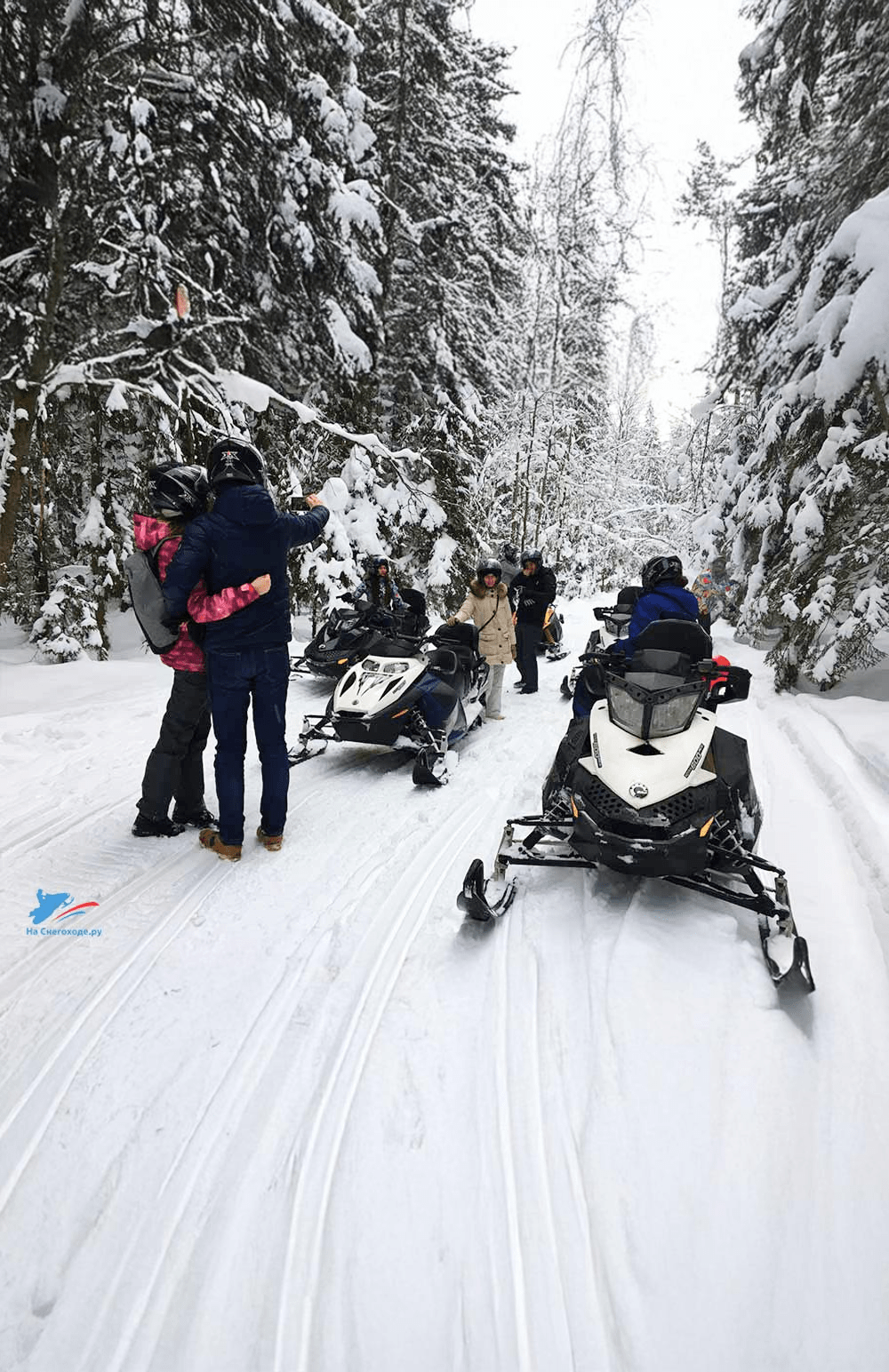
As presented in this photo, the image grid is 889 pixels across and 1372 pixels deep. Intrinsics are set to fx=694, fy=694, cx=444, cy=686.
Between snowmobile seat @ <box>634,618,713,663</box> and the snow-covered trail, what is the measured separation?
1318 mm

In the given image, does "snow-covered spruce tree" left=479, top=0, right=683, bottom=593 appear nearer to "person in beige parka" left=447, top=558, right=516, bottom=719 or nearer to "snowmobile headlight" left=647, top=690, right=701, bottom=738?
"person in beige parka" left=447, top=558, right=516, bottom=719

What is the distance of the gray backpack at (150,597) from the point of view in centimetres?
361

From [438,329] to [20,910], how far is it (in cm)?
1260

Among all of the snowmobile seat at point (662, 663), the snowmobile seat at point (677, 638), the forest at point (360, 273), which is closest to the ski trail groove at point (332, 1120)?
the snowmobile seat at point (662, 663)

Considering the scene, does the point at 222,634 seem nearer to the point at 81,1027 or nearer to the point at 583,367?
the point at 81,1027

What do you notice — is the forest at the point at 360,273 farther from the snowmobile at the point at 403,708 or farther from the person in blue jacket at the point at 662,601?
the snowmobile at the point at 403,708

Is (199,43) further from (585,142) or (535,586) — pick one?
(535,586)

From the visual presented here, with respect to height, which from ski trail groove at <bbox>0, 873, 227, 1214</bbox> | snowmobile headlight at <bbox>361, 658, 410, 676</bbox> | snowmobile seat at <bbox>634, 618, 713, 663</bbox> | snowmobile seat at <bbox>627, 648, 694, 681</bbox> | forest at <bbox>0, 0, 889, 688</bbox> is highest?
forest at <bbox>0, 0, 889, 688</bbox>

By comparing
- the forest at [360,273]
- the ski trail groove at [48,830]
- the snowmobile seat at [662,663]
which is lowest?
the ski trail groove at [48,830]

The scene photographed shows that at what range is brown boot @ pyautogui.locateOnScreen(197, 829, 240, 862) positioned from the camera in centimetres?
382

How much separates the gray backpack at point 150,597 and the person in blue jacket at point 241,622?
71mm

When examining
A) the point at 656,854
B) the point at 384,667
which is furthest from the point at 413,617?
the point at 656,854

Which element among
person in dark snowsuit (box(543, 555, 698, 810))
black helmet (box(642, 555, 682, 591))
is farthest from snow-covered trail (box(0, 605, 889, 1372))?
black helmet (box(642, 555, 682, 591))

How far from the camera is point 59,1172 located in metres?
1.94
